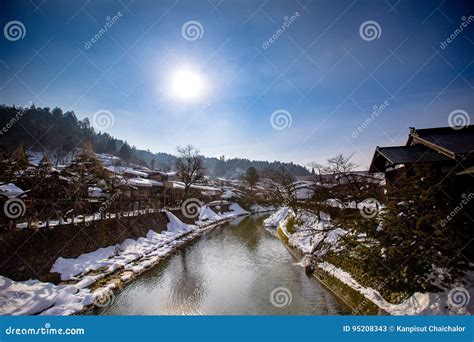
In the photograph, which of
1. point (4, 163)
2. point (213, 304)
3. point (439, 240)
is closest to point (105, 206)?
point (4, 163)

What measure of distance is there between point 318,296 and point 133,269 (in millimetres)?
7831
